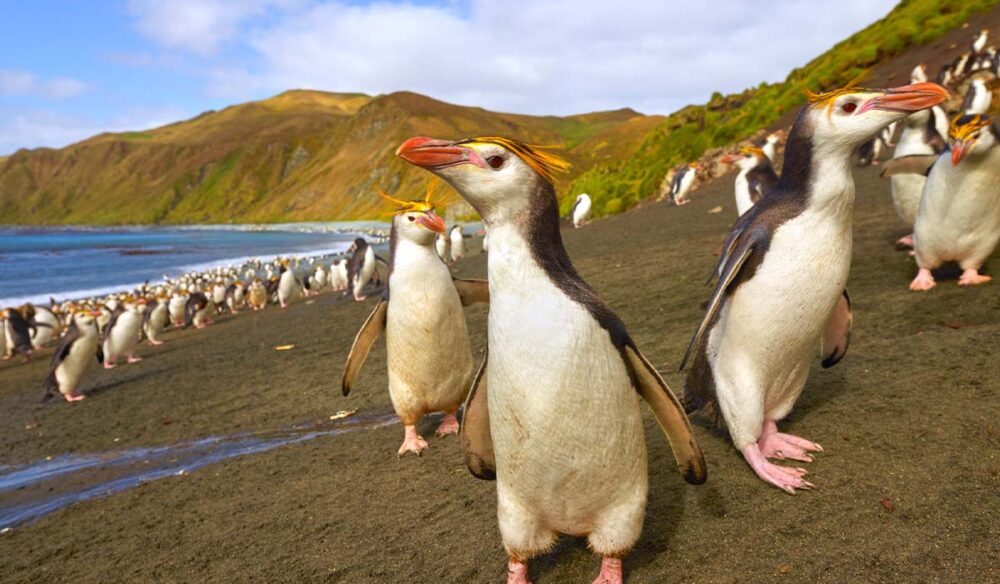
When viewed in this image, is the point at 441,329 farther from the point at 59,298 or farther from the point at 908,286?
the point at 59,298

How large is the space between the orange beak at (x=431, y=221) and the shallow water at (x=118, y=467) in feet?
6.31

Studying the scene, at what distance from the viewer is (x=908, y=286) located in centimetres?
587

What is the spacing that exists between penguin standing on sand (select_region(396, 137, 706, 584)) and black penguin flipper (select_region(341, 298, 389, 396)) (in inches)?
92.4

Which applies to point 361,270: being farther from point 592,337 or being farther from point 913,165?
point 592,337

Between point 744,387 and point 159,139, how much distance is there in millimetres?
223315

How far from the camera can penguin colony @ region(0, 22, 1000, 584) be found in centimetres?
212

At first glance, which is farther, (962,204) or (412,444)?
(962,204)

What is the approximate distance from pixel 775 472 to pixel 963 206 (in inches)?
153

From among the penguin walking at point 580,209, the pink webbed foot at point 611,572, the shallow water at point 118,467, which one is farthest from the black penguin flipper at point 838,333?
the penguin walking at point 580,209

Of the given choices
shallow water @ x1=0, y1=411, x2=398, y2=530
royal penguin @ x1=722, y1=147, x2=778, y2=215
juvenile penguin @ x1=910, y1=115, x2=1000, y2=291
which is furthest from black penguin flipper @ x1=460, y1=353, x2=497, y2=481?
royal penguin @ x1=722, y1=147, x2=778, y2=215

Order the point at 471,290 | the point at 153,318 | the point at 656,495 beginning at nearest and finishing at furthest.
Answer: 1. the point at 656,495
2. the point at 471,290
3. the point at 153,318

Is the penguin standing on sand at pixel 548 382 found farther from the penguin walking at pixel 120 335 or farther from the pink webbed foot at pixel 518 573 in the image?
the penguin walking at pixel 120 335

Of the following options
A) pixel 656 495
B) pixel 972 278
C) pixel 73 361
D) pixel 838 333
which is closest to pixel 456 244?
pixel 73 361

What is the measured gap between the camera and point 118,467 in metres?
5.54
